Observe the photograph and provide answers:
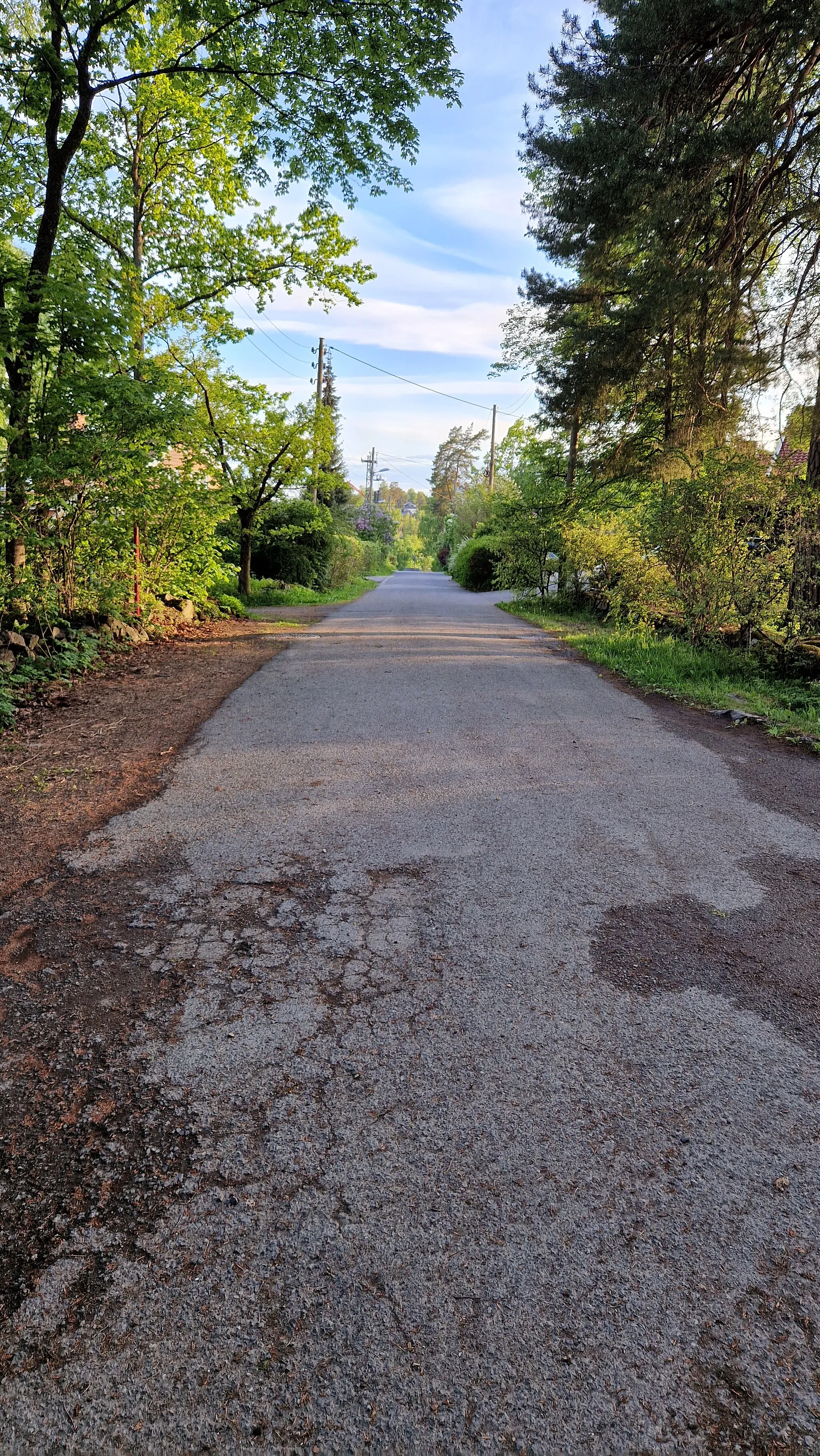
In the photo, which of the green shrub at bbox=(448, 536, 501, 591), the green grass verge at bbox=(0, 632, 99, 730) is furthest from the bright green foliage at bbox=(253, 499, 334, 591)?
the green grass verge at bbox=(0, 632, 99, 730)

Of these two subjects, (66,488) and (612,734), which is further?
(66,488)

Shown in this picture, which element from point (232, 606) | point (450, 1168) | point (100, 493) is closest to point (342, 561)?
point (232, 606)

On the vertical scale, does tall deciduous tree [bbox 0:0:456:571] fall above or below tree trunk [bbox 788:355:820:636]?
above

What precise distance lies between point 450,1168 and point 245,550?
15.3 m

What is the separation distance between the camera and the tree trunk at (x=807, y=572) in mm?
7383

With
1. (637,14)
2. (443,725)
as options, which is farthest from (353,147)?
(443,725)

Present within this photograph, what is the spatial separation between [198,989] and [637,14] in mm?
10930

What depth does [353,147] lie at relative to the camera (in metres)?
8.68

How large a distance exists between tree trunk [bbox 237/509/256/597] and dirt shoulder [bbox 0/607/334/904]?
20.4ft

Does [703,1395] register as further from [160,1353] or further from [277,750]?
[277,750]

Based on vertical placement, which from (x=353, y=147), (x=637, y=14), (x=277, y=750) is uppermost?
(x=637, y=14)

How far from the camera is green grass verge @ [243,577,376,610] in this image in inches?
653

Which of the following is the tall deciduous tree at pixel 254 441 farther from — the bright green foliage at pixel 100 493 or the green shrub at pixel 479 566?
the green shrub at pixel 479 566

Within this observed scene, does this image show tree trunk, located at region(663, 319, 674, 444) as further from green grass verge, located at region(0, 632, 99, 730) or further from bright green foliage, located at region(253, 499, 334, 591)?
green grass verge, located at region(0, 632, 99, 730)
